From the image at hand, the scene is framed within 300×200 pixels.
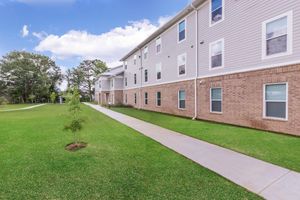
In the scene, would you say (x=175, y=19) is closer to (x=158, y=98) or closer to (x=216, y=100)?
(x=158, y=98)

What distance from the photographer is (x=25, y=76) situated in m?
49.1

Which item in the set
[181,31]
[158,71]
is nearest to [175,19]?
[181,31]

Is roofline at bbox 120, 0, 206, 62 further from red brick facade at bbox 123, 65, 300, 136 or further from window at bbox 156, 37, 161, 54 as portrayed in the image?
red brick facade at bbox 123, 65, 300, 136

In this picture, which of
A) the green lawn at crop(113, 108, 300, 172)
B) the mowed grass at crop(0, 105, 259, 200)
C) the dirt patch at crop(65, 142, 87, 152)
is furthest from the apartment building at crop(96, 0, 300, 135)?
the dirt patch at crop(65, 142, 87, 152)

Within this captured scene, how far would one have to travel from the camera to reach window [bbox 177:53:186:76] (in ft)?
52.9

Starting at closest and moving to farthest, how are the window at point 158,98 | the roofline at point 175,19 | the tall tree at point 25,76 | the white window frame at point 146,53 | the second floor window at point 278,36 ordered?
1. the second floor window at point 278,36
2. the roofline at point 175,19
3. the window at point 158,98
4. the white window frame at point 146,53
5. the tall tree at point 25,76

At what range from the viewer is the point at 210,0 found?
1276 cm

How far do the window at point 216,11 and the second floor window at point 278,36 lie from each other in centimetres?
322

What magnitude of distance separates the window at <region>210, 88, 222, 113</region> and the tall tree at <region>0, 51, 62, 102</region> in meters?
47.7

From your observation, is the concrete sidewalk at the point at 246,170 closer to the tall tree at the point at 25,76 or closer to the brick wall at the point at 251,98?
the brick wall at the point at 251,98

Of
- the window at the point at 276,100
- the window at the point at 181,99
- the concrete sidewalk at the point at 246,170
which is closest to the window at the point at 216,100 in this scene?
the window at the point at 276,100

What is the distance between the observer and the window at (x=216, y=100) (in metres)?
12.4

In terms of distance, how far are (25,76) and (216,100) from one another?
161ft

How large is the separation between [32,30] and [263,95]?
3287 centimetres
